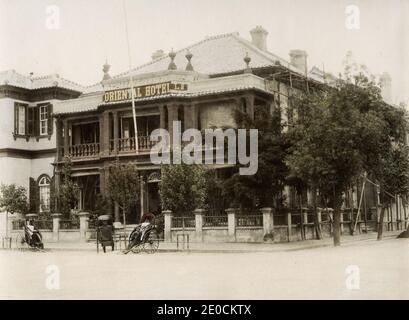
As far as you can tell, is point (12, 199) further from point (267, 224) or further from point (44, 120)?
point (267, 224)

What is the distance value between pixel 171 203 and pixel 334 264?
37.6ft

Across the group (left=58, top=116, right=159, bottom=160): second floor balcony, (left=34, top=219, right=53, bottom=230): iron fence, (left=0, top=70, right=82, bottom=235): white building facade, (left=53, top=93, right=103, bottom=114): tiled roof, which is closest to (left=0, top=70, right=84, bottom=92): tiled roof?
(left=0, top=70, right=82, bottom=235): white building facade

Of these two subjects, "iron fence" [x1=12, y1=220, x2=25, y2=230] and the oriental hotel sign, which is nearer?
the oriental hotel sign

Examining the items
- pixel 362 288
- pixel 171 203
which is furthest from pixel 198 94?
pixel 362 288

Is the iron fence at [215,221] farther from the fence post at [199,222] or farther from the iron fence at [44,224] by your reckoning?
the iron fence at [44,224]

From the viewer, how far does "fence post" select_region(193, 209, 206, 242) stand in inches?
1032

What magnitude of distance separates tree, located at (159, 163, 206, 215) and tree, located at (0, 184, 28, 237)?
28.9 ft

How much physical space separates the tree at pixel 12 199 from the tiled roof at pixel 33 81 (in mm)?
6398

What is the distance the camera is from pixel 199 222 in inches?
1035

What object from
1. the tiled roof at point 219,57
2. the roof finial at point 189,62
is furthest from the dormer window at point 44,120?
the roof finial at point 189,62

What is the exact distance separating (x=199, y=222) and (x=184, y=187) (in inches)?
62.3

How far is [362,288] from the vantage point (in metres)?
12.6

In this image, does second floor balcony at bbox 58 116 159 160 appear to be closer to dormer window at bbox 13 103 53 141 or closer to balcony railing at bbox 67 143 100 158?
balcony railing at bbox 67 143 100 158

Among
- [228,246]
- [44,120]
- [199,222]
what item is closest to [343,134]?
[228,246]
